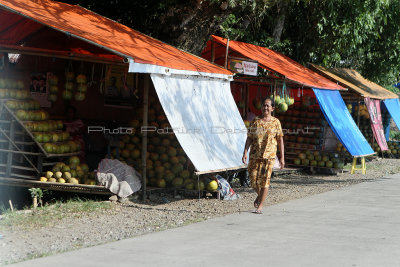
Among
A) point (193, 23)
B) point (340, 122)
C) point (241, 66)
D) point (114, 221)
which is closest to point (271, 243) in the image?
point (114, 221)

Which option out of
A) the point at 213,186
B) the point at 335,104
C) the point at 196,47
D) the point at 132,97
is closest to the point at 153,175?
the point at 213,186

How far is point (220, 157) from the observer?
395 inches

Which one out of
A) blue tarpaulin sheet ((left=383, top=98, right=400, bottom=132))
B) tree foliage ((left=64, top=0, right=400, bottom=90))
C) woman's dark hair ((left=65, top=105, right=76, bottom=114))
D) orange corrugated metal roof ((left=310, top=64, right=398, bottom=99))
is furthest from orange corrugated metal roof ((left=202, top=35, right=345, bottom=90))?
blue tarpaulin sheet ((left=383, top=98, right=400, bottom=132))

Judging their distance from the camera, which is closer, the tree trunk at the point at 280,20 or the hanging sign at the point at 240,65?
the hanging sign at the point at 240,65

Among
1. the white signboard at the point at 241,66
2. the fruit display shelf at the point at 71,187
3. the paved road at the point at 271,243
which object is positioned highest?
the white signboard at the point at 241,66

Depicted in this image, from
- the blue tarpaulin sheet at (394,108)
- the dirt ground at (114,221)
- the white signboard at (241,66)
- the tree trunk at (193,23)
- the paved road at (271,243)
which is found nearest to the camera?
the paved road at (271,243)

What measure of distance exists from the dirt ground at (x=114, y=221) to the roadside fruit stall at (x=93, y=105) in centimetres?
52

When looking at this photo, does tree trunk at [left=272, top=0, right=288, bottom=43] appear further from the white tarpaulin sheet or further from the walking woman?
the walking woman

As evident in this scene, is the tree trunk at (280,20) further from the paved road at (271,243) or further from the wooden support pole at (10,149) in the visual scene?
the wooden support pole at (10,149)

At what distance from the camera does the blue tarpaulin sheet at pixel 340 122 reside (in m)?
13.8

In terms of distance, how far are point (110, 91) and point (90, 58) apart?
266 centimetres

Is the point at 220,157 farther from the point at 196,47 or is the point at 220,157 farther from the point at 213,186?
the point at 196,47

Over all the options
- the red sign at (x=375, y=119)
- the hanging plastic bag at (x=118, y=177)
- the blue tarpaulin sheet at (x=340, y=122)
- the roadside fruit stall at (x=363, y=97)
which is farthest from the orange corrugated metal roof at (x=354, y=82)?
the hanging plastic bag at (x=118, y=177)

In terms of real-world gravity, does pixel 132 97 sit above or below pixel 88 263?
above
